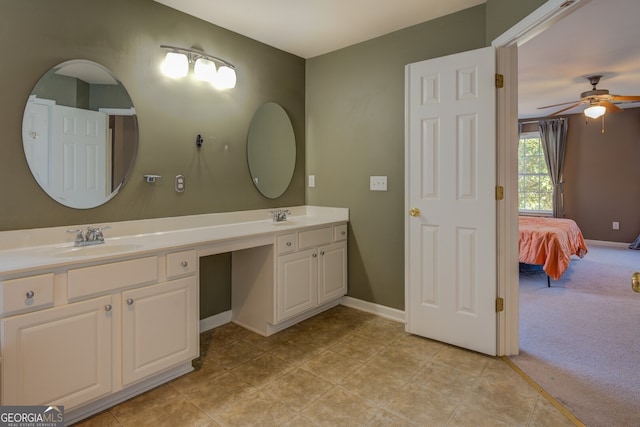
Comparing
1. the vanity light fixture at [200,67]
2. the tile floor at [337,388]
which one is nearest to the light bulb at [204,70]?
the vanity light fixture at [200,67]

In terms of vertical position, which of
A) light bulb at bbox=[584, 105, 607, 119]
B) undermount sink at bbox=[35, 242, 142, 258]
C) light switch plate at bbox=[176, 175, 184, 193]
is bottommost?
undermount sink at bbox=[35, 242, 142, 258]

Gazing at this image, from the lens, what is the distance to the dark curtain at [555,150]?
21.0 ft

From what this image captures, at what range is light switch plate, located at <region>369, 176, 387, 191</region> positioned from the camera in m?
3.06

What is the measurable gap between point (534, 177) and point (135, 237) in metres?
7.15

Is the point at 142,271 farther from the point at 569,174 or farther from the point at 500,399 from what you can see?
the point at 569,174

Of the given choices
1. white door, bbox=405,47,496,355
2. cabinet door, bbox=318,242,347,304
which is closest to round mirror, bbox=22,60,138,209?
cabinet door, bbox=318,242,347,304

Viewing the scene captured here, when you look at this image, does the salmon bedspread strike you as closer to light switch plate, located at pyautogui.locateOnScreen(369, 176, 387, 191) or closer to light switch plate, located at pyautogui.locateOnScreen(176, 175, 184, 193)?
light switch plate, located at pyautogui.locateOnScreen(369, 176, 387, 191)

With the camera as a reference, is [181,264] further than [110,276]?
Yes

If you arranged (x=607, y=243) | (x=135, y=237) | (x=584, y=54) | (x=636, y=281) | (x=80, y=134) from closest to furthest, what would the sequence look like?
(x=636, y=281) → (x=80, y=134) → (x=135, y=237) → (x=584, y=54) → (x=607, y=243)

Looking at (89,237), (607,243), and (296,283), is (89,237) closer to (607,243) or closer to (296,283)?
(296,283)

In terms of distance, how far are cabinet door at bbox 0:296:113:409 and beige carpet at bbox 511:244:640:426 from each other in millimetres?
2388

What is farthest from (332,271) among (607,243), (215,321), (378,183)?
(607,243)

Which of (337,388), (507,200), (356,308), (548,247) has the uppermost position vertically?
(507,200)

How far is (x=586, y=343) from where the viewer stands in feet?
8.42
